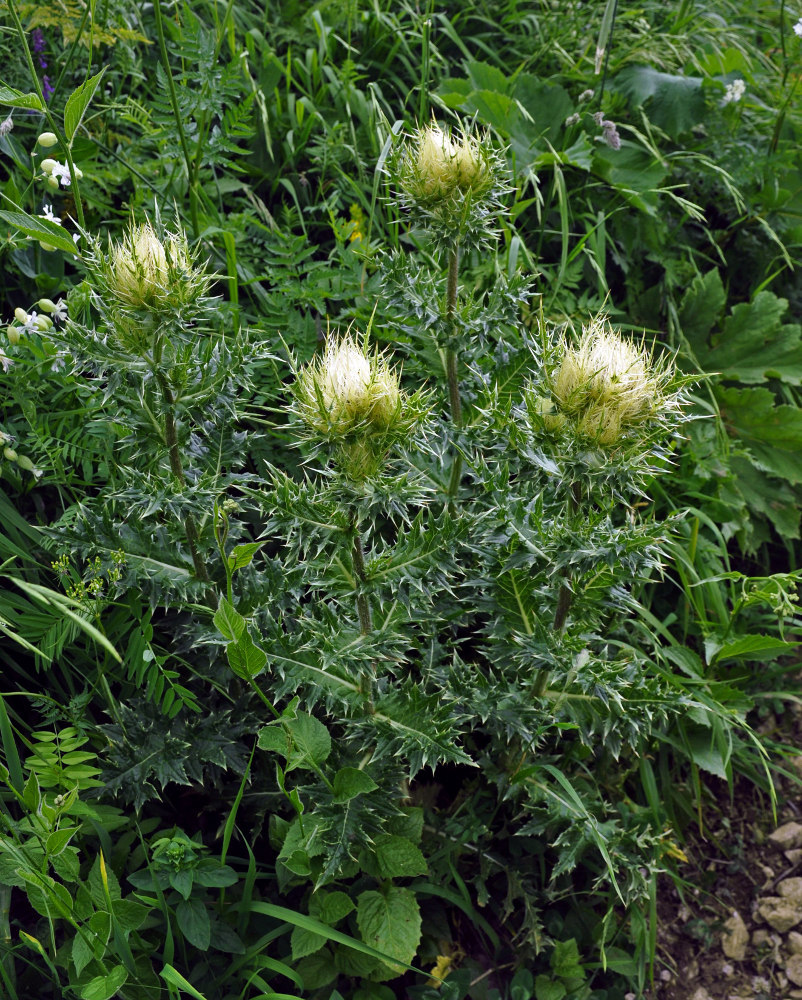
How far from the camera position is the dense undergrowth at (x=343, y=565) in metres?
1.92

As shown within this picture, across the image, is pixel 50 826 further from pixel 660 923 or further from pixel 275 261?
pixel 660 923

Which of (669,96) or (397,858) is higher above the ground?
(669,96)

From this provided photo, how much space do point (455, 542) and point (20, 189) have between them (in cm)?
203

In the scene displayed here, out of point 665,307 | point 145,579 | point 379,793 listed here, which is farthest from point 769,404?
point 145,579

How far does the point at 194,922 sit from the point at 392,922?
0.50 meters

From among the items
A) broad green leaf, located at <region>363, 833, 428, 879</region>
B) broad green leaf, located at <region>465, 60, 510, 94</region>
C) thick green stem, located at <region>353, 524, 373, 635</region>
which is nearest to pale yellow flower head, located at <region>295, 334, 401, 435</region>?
thick green stem, located at <region>353, 524, 373, 635</region>

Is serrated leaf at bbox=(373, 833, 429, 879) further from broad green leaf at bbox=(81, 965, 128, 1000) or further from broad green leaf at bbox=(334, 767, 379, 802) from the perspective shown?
broad green leaf at bbox=(81, 965, 128, 1000)

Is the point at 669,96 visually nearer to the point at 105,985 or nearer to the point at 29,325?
the point at 29,325

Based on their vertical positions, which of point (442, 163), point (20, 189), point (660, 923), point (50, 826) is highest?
point (442, 163)

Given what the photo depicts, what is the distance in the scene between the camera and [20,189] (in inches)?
114

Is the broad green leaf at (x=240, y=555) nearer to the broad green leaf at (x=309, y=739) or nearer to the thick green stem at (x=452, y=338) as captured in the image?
the broad green leaf at (x=309, y=739)

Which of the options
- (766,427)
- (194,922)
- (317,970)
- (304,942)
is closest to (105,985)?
(194,922)

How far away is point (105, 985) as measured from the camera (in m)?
1.74

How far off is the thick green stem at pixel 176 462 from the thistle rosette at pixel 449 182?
2.53ft
